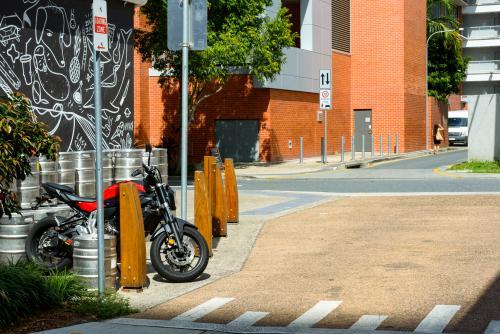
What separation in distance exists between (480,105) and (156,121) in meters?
14.2

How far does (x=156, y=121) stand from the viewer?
39.0 metres

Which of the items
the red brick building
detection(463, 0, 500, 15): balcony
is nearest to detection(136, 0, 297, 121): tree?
the red brick building

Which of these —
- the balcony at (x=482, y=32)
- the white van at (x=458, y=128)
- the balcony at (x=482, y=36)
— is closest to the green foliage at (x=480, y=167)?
the white van at (x=458, y=128)

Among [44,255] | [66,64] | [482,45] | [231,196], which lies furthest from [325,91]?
[482,45]

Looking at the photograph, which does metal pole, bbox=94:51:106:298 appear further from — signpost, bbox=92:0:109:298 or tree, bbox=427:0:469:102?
tree, bbox=427:0:469:102

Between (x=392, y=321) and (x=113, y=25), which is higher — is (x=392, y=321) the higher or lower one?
the lower one

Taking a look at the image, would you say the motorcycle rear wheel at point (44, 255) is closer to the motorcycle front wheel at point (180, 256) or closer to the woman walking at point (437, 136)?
the motorcycle front wheel at point (180, 256)

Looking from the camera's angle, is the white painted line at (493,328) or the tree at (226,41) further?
the tree at (226,41)

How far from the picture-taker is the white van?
60031 mm

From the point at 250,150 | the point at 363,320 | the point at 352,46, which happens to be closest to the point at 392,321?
the point at 363,320

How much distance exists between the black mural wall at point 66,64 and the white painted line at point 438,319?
32.0 feet

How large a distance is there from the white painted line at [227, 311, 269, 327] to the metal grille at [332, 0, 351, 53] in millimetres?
37901

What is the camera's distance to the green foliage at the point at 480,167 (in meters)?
28.9

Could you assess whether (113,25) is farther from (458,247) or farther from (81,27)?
(458,247)
